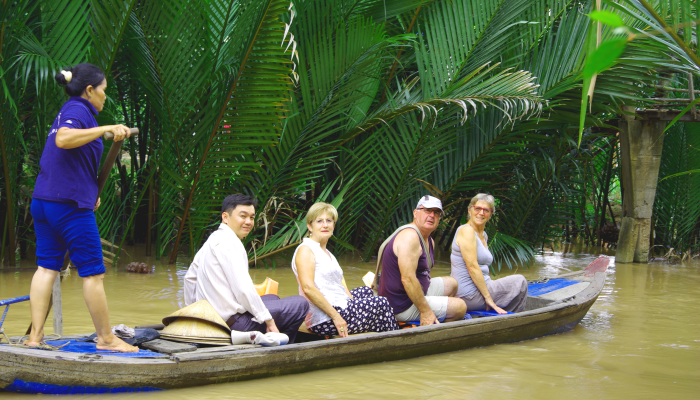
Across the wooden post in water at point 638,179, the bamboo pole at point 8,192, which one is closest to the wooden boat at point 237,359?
the bamboo pole at point 8,192

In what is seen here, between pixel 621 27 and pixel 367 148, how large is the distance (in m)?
7.87

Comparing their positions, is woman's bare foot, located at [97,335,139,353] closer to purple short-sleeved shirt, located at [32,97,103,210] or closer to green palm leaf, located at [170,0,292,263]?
purple short-sleeved shirt, located at [32,97,103,210]

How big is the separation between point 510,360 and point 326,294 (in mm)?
1387

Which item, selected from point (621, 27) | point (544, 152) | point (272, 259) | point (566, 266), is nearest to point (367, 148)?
point (272, 259)

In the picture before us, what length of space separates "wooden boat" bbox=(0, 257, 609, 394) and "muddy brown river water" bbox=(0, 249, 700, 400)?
0.20 ft

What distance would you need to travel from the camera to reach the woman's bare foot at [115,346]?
3.29 m

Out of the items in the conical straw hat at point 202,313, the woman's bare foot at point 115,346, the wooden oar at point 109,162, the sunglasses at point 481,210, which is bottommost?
the woman's bare foot at point 115,346

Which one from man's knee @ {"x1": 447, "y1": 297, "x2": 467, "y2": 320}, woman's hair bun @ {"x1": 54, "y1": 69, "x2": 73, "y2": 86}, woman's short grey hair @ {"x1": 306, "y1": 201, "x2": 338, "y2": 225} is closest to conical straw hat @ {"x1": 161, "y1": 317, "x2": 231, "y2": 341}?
woman's short grey hair @ {"x1": 306, "y1": 201, "x2": 338, "y2": 225}

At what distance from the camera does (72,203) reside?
3.15 metres

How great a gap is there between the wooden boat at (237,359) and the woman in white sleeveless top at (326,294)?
0.20 m

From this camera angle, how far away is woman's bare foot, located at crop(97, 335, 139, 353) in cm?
329

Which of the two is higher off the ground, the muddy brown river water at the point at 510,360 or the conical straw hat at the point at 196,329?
the conical straw hat at the point at 196,329

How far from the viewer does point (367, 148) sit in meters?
8.69

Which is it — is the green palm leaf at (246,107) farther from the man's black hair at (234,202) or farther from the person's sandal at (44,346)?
the person's sandal at (44,346)
